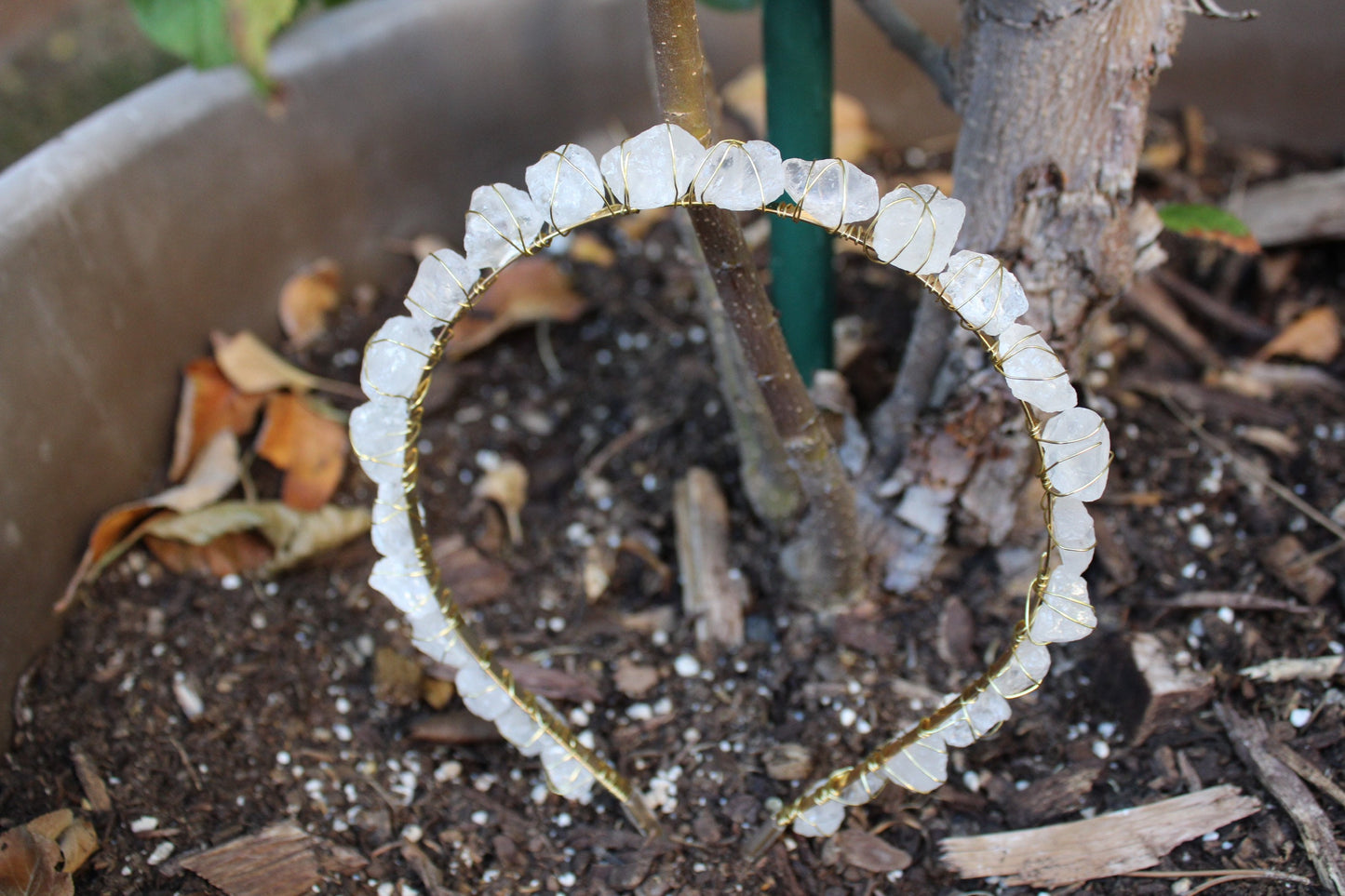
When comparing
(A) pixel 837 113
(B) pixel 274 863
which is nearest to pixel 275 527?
(B) pixel 274 863

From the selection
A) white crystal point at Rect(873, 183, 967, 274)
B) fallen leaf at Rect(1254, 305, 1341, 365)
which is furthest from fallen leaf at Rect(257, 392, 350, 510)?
fallen leaf at Rect(1254, 305, 1341, 365)

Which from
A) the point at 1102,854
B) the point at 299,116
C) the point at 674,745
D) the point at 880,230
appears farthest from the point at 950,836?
the point at 299,116

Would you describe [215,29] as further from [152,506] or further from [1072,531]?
[1072,531]

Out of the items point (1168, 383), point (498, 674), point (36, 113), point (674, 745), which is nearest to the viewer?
point (498, 674)

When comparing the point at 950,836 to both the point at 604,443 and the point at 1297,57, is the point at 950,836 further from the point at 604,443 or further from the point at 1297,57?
the point at 1297,57

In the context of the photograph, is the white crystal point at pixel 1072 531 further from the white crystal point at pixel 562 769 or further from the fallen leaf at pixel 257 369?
the fallen leaf at pixel 257 369

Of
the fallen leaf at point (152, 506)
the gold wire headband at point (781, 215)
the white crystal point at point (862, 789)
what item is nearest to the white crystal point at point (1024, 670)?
the gold wire headband at point (781, 215)
